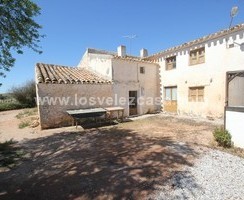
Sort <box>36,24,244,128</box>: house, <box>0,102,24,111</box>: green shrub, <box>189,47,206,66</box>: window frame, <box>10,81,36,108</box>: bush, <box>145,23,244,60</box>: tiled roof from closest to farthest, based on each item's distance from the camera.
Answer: <box>145,23,244,60</box>: tiled roof, <box>36,24,244,128</box>: house, <box>189,47,206,66</box>: window frame, <box>0,102,24,111</box>: green shrub, <box>10,81,36,108</box>: bush

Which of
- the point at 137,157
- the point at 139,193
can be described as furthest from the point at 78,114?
the point at 139,193

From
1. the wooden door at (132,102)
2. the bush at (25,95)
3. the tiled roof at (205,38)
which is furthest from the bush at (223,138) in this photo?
the bush at (25,95)

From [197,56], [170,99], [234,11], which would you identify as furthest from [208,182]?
[170,99]

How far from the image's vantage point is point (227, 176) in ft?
14.5

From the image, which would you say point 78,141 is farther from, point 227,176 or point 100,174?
point 227,176

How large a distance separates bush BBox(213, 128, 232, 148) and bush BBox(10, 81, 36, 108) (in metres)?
25.9

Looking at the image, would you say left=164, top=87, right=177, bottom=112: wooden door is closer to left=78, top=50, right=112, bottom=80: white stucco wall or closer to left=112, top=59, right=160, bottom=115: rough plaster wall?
left=112, top=59, right=160, bottom=115: rough plaster wall

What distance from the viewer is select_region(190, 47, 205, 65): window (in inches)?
494

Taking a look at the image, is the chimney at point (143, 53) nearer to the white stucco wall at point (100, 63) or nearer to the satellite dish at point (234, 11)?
the white stucco wall at point (100, 63)

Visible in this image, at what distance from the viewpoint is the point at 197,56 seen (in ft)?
42.3

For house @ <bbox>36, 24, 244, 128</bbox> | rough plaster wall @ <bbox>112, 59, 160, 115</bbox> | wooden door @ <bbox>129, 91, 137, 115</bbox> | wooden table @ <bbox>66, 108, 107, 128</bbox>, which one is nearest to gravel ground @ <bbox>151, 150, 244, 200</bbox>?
wooden table @ <bbox>66, 108, 107, 128</bbox>

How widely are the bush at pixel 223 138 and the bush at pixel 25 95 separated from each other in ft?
85.0

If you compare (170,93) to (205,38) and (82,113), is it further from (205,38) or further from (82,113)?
(82,113)

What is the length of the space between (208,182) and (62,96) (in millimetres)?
9544
